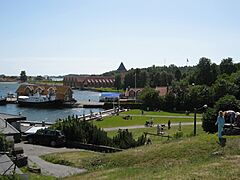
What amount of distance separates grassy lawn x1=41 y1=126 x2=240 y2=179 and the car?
6.88 meters

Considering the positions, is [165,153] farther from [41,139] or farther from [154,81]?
[154,81]

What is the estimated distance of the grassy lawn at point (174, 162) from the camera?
12.5 metres

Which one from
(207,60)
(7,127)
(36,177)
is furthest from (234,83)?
(36,177)

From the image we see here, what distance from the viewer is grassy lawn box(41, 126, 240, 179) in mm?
12547

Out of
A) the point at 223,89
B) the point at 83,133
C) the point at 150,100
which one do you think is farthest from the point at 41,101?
the point at 83,133

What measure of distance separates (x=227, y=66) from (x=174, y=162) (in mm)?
101680

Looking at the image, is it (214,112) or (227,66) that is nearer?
(214,112)

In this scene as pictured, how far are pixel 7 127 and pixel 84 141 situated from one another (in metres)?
5.71

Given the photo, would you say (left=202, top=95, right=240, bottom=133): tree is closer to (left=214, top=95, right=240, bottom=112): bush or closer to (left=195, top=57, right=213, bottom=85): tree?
(left=214, top=95, right=240, bottom=112): bush

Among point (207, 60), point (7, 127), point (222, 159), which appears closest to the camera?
point (222, 159)

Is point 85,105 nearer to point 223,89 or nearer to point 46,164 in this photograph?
point 223,89

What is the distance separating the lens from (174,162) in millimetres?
15750

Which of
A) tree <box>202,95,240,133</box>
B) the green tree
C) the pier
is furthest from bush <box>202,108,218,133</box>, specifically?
the pier

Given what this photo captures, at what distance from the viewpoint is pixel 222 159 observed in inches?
562
